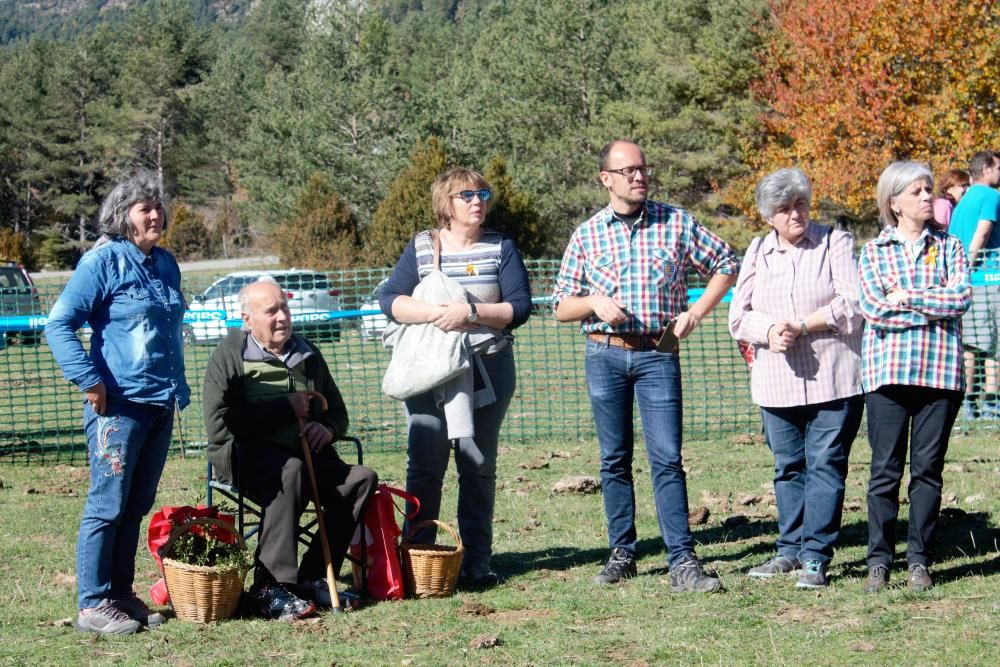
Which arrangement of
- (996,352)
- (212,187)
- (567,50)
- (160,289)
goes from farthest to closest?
(212,187), (567,50), (996,352), (160,289)

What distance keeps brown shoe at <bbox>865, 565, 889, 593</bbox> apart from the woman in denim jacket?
2.92m

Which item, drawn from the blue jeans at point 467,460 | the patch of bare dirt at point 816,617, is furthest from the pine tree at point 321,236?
the patch of bare dirt at point 816,617

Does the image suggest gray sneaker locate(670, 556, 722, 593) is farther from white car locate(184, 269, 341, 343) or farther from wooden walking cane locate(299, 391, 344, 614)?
white car locate(184, 269, 341, 343)

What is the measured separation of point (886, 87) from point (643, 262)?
22484 mm

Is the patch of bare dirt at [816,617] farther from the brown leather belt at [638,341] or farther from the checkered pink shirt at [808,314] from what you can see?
the brown leather belt at [638,341]

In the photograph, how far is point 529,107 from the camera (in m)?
44.2

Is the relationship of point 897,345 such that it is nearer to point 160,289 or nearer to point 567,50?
point 160,289

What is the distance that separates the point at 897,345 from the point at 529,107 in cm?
3976

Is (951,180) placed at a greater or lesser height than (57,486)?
greater

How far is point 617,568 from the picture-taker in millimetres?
5734

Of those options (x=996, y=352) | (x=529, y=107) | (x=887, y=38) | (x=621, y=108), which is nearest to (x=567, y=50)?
(x=529, y=107)

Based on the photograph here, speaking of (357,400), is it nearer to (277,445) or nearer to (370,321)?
(370,321)

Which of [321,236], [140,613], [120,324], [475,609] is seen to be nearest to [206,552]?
[140,613]

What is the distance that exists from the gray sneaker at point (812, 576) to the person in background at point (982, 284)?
4.09 m
